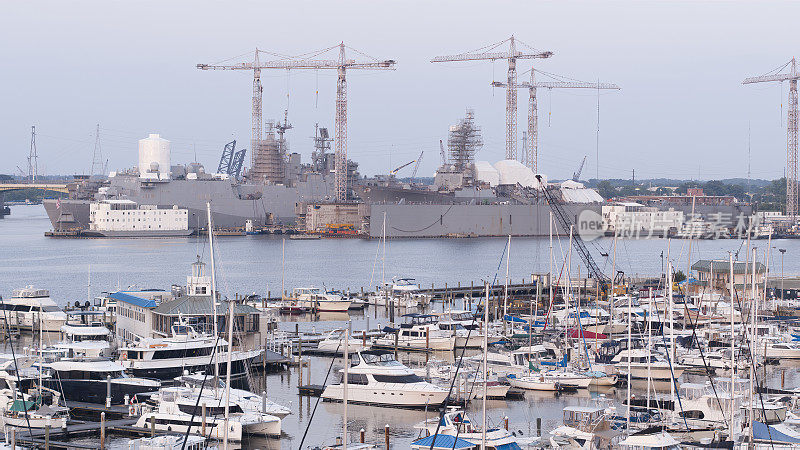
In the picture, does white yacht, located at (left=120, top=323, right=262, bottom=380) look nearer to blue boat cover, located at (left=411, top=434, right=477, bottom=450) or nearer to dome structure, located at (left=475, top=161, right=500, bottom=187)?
blue boat cover, located at (left=411, top=434, right=477, bottom=450)

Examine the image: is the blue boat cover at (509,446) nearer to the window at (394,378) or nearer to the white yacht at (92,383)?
the window at (394,378)

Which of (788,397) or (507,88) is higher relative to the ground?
(507,88)

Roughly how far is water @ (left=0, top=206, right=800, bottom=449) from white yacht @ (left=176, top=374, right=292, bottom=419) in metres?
0.44

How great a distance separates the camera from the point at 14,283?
4469 centimetres

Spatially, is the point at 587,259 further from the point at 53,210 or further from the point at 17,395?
the point at 53,210

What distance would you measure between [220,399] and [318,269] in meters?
39.4

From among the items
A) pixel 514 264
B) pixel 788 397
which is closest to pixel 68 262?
pixel 514 264

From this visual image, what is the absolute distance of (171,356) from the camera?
2008 cm

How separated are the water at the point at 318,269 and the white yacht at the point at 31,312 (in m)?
4.35

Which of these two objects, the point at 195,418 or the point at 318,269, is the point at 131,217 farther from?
the point at 195,418

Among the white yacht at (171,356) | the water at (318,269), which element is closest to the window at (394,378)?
the water at (318,269)

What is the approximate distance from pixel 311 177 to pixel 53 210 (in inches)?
842

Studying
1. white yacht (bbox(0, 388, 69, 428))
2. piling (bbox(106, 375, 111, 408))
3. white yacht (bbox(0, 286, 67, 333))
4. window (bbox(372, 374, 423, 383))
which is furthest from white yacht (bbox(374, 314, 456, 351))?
white yacht (bbox(0, 388, 69, 428))

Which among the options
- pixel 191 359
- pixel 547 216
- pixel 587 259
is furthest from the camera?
pixel 547 216
